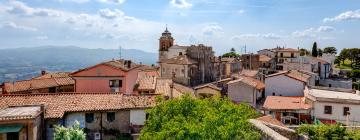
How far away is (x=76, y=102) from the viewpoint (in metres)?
29.8

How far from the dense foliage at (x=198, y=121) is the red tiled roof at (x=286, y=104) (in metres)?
16.0

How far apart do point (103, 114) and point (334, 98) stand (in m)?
24.3

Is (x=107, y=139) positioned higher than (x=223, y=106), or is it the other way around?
(x=223, y=106)

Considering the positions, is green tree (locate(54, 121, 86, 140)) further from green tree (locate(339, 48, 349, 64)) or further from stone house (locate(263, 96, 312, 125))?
green tree (locate(339, 48, 349, 64))

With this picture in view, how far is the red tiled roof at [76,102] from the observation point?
28.2 metres

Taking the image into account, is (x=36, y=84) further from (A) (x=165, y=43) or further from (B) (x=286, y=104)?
(A) (x=165, y=43)

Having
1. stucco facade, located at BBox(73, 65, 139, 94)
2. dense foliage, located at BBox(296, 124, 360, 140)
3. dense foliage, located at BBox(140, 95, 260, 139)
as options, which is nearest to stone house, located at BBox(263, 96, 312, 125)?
dense foliage, located at BBox(296, 124, 360, 140)

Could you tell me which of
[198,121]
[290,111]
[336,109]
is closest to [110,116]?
[198,121]

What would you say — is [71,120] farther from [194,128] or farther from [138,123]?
[194,128]

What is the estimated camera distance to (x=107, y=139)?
29.4 metres

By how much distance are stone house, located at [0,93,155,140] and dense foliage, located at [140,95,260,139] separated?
6.19 meters

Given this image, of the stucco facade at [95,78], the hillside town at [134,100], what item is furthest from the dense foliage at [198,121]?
the stucco facade at [95,78]

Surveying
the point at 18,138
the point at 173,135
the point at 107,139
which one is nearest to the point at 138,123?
the point at 107,139

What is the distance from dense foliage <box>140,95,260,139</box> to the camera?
17312mm
